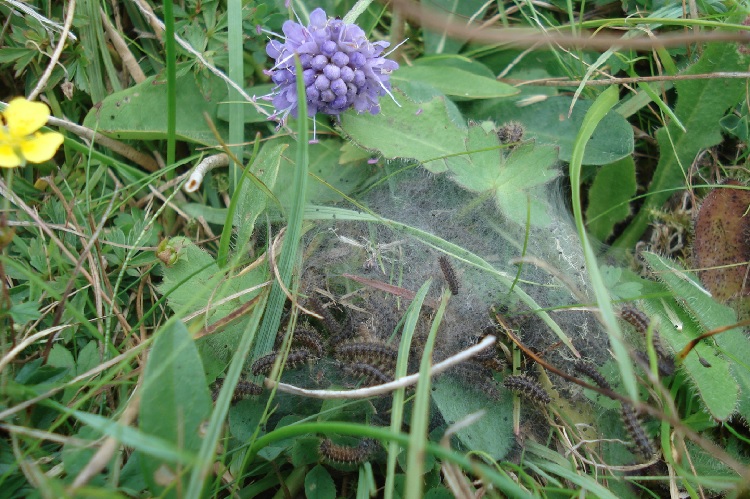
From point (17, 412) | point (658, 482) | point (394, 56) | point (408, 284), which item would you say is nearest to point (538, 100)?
point (394, 56)

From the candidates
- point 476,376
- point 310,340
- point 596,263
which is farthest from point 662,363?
point 310,340

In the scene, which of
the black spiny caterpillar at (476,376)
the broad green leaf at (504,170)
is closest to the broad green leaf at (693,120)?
the broad green leaf at (504,170)

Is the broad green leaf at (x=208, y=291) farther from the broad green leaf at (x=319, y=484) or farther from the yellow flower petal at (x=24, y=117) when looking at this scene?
the yellow flower petal at (x=24, y=117)

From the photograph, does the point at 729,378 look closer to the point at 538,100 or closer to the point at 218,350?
the point at 538,100

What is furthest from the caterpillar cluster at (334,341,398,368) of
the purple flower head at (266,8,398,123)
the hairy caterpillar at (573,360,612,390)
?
the purple flower head at (266,8,398,123)

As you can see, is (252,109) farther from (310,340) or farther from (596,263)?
(596,263)

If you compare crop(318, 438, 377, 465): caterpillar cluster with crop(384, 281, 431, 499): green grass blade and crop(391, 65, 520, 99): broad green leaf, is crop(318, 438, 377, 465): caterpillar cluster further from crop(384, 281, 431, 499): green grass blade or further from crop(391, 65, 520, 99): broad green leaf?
crop(391, 65, 520, 99): broad green leaf
